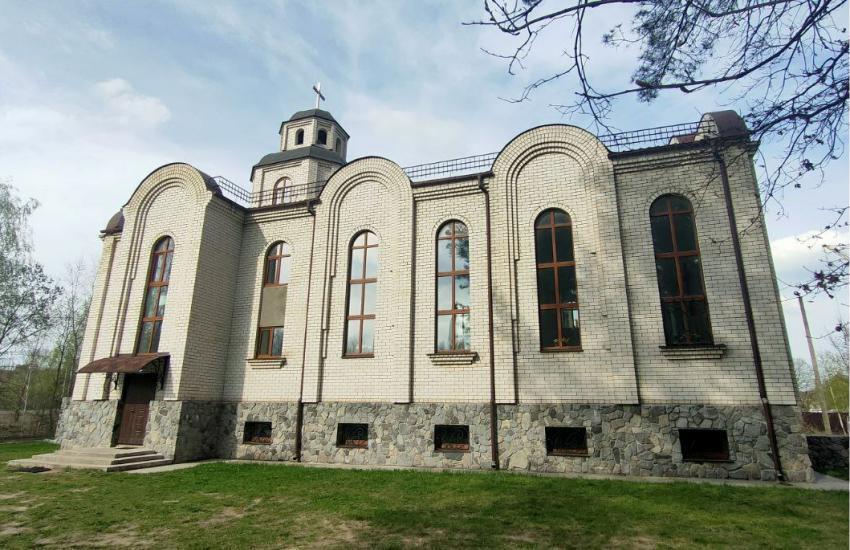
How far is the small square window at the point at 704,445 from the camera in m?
8.31

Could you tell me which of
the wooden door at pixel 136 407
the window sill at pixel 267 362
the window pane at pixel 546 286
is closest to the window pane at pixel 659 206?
the window pane at pixel 546 286

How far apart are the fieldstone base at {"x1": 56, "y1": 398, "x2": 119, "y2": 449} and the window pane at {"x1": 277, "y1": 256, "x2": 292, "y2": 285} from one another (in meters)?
5.08

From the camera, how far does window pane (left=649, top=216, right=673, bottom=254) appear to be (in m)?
9.62

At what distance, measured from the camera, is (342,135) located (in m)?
20.5

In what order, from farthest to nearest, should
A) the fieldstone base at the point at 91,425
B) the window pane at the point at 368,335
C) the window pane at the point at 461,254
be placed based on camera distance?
the fieldstone base at the point at 91,425 → the window pane at the point at 368,335 → the window pane at the point at 461,254

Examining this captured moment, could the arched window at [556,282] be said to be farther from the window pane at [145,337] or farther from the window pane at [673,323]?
the window pane at [145,337]

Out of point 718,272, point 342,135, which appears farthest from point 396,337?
point 342,135

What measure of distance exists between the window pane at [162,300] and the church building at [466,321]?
0.13ft

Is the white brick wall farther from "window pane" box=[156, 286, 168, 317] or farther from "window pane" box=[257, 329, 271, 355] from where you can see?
"window pane" box=[156, 286, 168, 317]

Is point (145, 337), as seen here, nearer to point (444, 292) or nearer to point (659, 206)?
point (444, 292)

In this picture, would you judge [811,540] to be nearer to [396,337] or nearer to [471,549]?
[471,549]

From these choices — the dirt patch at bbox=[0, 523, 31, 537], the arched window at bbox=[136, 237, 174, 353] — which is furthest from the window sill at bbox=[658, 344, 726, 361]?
the arched window at bbox=[136, 237, 174, 353]

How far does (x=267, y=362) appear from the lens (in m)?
11.6

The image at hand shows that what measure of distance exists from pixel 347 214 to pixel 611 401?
7.97 meters
